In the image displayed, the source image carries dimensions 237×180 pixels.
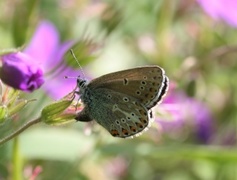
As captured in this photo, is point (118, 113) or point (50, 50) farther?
point (50, 50)

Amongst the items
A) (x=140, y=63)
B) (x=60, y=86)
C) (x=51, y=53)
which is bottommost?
(x=60, y=86)

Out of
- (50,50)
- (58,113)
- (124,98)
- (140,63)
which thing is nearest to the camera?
(58,113)

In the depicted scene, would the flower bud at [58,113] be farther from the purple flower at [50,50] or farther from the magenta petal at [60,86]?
the purple flower at [50,50]

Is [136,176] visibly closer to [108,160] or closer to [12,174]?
[108,160]

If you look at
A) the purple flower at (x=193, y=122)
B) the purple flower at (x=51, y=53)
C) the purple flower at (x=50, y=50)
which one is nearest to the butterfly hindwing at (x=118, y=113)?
the purple flower at (x=51, y=53)

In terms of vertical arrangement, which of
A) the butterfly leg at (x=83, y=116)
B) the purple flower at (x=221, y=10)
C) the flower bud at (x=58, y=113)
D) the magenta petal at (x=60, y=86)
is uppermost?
the purple flower at (x=221, y=10)

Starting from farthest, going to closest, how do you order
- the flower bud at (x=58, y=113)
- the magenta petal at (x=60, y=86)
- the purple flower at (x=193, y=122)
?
the purple flower at (x=193, y=122) → the magenta petal at (x=60, y=86) → the flower bud at (x=58, y=113)

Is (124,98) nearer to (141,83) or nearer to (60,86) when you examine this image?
(141,83)

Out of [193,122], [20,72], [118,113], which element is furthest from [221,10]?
[20,72]
